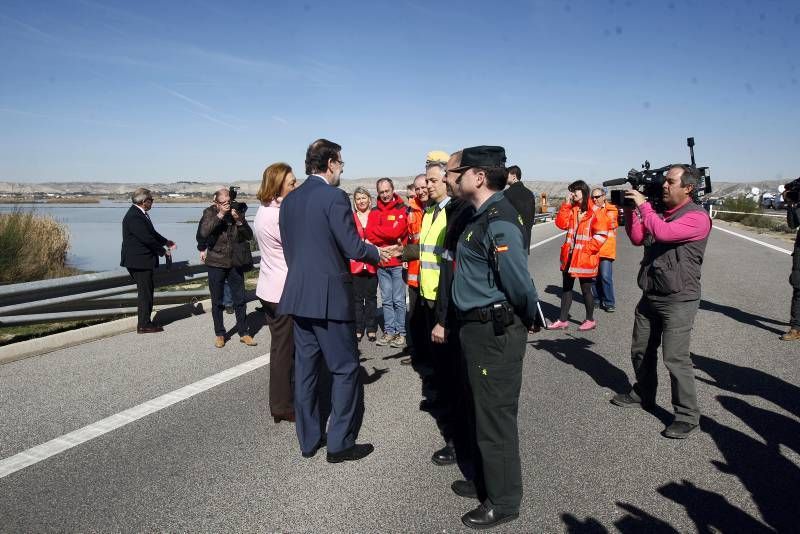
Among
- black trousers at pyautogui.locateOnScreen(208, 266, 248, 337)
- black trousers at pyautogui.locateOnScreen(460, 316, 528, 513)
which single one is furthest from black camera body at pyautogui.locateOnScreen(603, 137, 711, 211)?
black trousers at pyautogui.locateOnScreen(208, 266, 248, 337)

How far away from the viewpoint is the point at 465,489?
3447 mm

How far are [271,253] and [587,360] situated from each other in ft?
12.2

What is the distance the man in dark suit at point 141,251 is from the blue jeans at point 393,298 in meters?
3.11

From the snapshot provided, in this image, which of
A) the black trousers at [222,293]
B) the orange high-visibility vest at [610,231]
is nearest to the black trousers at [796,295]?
the orange high-visibility vest at [610,231]

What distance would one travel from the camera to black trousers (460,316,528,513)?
10.1ft

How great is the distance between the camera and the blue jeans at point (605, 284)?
8977 mm

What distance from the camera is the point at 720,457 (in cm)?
392

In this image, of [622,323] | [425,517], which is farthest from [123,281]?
[622,323]

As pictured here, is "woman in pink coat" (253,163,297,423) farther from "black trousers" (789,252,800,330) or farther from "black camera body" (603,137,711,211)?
"black trousers" (789,252,800,330)

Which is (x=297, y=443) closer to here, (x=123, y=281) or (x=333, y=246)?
(x=333, y=246)

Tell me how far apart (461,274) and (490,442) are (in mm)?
945

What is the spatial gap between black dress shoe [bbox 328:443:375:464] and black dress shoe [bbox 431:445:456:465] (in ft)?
1.57

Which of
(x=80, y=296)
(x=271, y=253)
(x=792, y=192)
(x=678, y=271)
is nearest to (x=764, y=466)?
(x=678, y=271)

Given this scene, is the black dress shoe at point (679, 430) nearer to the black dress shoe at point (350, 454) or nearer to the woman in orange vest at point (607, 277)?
the black dress shoe at point (350, 454)
